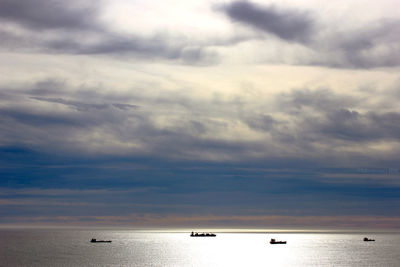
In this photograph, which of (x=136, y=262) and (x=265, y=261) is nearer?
(x=136, y=262)

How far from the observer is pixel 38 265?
520 ft

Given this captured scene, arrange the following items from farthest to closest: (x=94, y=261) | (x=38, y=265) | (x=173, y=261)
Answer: (x=173, y=261), (x=94, y=261), (x=38, y=265)

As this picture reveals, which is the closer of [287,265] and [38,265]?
[38,265]

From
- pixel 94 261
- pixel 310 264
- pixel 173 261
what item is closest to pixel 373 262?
pixel 310 264

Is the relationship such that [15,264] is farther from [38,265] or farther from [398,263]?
[398,263]

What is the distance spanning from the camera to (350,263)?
182 m

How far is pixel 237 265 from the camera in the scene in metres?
174

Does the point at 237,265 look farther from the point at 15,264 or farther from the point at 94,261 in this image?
the point at 15,264

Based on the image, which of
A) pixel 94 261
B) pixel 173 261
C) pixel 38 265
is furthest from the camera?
pixel 173 261

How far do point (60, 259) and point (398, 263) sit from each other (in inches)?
4896

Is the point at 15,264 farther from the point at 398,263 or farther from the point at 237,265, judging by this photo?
the point at 398,263

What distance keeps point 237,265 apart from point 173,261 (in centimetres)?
2503

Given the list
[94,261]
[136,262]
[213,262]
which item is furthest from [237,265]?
[94,261]

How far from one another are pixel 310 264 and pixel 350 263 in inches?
695
